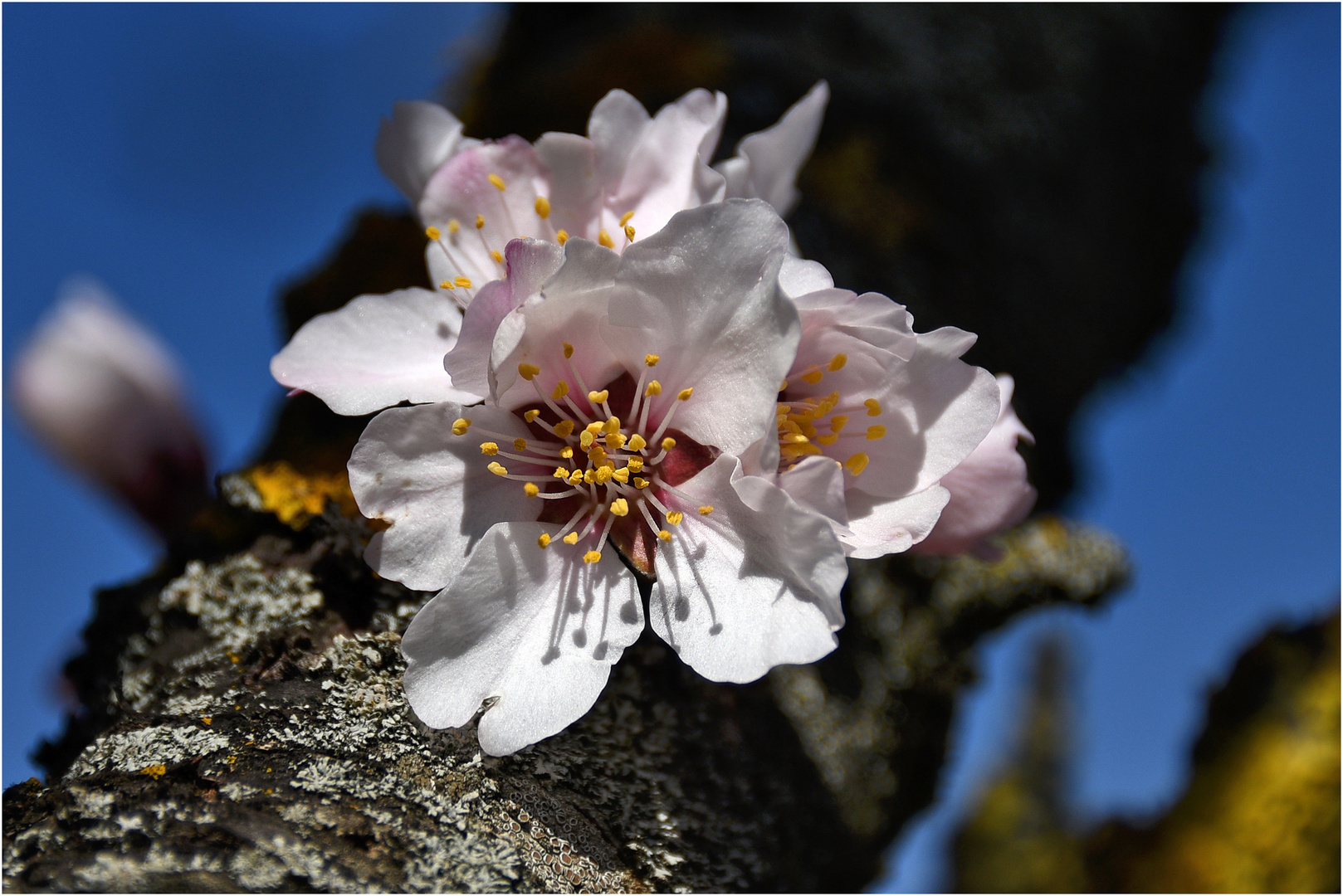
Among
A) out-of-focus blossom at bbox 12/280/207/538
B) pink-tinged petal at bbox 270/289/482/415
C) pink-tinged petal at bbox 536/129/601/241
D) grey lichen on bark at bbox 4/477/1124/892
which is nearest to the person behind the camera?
grey lichen on bark at bbox 4/477/1124/892

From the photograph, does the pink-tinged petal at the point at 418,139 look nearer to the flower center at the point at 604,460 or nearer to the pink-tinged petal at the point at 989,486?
the flower center at the point at 604,460

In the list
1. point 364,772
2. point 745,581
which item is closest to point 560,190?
point 745,581

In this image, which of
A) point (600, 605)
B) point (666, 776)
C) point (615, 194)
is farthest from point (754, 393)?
point (666, 776)

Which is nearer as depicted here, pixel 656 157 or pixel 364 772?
pixel 364 772

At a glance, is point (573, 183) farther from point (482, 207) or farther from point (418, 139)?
point (418, 139)

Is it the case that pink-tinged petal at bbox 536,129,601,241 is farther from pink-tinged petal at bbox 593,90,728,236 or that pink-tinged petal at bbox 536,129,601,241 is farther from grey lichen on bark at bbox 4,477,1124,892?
grey lichen on bark at bbox 4,477,1124,892

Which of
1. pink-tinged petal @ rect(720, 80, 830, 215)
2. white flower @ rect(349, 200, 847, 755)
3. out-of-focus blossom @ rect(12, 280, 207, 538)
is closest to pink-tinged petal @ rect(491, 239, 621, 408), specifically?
white flower @ rect(349, 200, 847, 755)

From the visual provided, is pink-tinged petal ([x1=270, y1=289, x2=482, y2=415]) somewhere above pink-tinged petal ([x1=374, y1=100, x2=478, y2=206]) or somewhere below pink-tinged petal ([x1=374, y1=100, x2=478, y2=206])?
below
